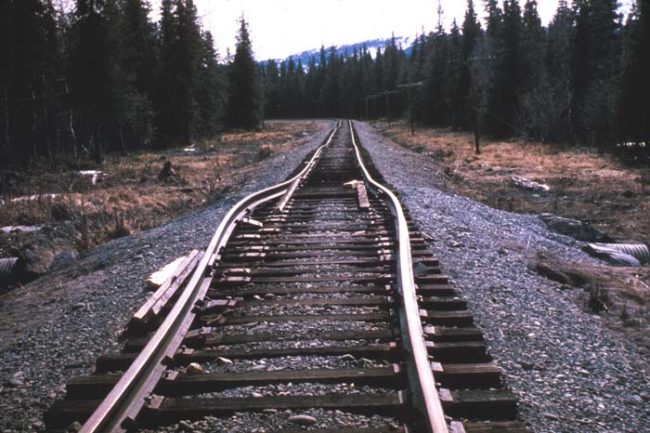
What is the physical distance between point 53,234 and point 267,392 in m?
8.27

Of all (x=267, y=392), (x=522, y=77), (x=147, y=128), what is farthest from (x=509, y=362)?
(x=522, y=77)

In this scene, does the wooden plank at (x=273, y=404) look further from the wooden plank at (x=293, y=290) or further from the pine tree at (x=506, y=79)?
the pine tree at (x=506, y=79)

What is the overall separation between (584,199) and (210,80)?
37027 millimetres

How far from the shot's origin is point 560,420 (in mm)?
2795

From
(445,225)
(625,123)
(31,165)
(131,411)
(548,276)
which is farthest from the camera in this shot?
(625,123)

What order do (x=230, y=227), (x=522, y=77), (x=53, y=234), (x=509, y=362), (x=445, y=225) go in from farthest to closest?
1. (x=522, y=77)
2. (x=53, y=234)
3. (x=445, y=225)
4. (x=230, y=227)
5. (x=509, y=362)

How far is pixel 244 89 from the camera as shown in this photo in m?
61.2

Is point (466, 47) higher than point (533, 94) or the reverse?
higher

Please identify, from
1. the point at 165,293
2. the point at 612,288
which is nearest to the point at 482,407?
the point at 165,293

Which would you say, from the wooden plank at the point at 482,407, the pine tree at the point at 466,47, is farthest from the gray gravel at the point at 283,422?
the pine tree at the point at 466,47

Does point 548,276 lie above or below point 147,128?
below

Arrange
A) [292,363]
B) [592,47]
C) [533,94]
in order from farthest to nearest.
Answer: [592,47] < [533,94] < [292,363]

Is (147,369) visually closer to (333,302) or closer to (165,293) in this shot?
(165,293)

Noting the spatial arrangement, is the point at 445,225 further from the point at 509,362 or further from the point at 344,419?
the point at 344,419
